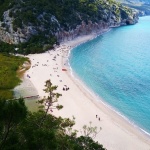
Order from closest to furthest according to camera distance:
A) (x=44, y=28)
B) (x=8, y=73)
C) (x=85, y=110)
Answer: (x=85, y=110), (x=8, y=73), (x=44, y=28)

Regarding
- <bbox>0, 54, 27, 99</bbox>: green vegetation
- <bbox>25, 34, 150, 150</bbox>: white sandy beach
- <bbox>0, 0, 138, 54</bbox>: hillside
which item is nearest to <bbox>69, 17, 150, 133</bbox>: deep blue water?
<bbox>25, 34, 150, 150</bbox>: white sandy beach

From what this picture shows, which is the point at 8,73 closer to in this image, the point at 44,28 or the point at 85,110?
the point at 85,110

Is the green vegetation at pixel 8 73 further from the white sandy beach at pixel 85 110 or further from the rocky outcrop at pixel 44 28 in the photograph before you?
the rocky outcrop at pixel 44 28

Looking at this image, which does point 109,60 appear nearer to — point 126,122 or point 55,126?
point 126,122

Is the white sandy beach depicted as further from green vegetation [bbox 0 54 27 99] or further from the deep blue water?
green vegetation [bbox 0 54 27 99]

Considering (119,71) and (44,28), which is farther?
(44,28)

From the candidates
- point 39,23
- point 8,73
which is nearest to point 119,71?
point 8,73
